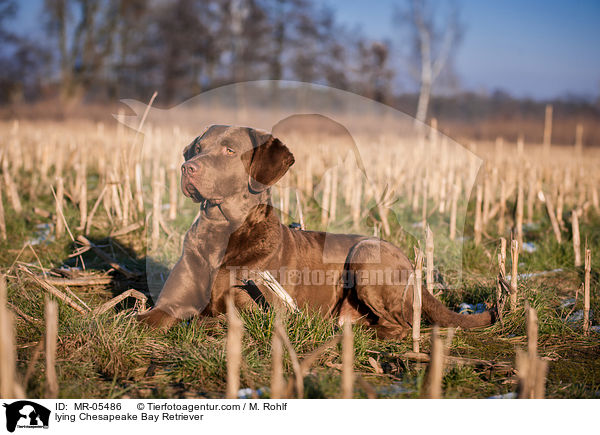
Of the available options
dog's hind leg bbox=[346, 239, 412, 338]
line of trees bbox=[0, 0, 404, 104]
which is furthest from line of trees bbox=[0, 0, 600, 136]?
dog's hind leg bbox=[346, 239, 412, 338]

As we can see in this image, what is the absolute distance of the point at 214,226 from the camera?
3215mm

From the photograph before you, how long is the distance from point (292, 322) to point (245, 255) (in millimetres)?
555

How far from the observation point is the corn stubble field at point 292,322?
2314mm

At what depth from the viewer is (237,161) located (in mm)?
3230

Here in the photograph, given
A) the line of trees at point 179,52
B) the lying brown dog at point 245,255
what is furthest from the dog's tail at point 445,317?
the line of trees at point 179,52

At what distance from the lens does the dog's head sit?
10.3 ft

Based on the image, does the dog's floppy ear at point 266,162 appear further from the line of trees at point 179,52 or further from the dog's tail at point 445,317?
the line of trees at point 179,52

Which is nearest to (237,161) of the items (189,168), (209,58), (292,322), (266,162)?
(266,162)

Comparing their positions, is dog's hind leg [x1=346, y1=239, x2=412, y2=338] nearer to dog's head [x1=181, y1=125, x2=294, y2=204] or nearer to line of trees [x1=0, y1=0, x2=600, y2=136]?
dog's head [x1=181, y1=125, x2=294, y2=204]

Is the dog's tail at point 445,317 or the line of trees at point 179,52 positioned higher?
the line of trees at point 179,52

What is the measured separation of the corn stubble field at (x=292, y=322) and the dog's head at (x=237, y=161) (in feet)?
2.76
